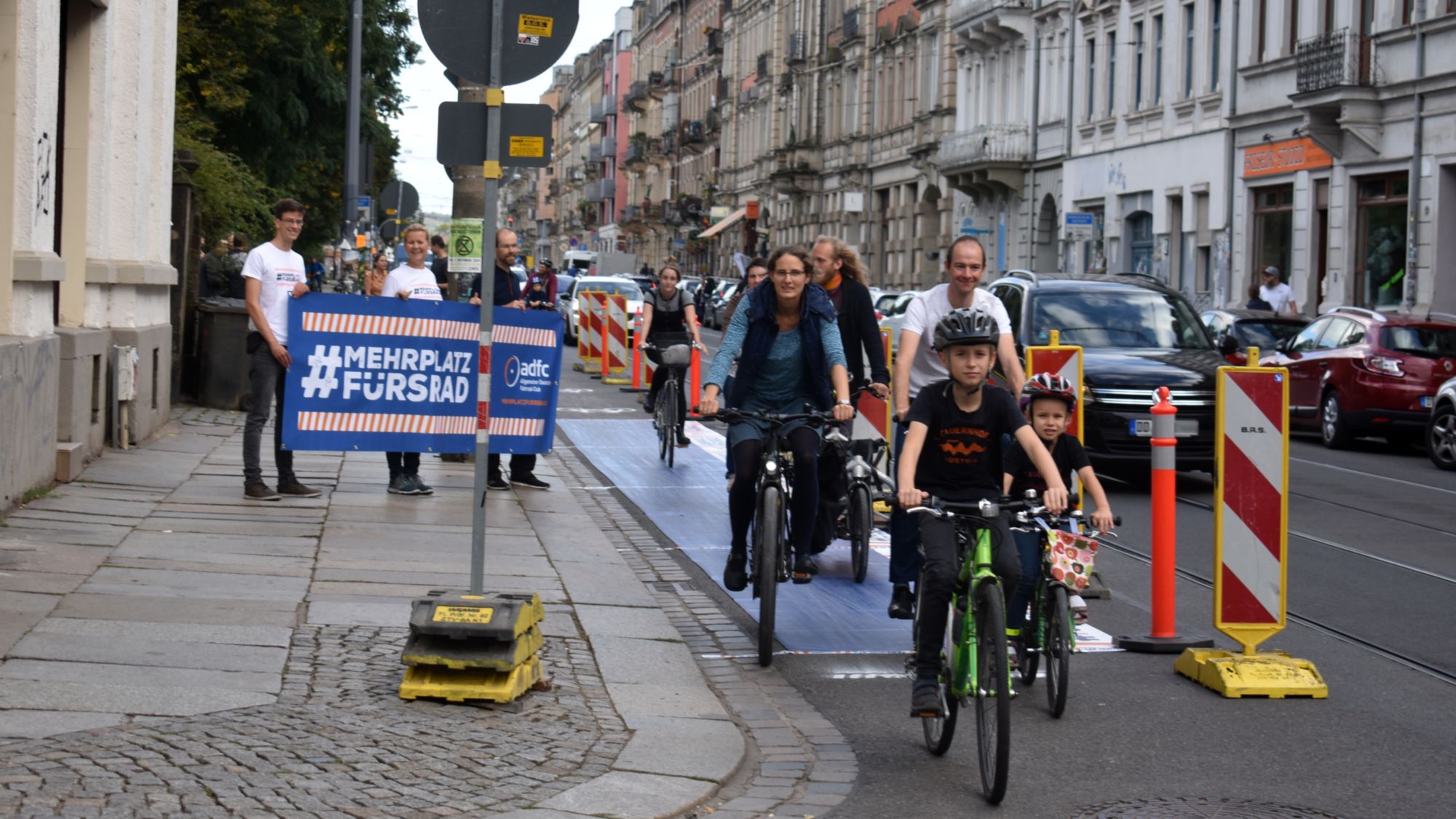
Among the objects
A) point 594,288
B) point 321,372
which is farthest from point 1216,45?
point 321,372

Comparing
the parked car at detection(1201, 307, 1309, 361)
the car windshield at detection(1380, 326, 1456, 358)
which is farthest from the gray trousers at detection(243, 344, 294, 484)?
the parked car at detection(1201, 307, 1309, 361)

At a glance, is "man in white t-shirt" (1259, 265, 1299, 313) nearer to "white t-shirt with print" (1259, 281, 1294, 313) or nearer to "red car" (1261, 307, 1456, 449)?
"white t-shirt with print" (1259, 281, 1294, 313)

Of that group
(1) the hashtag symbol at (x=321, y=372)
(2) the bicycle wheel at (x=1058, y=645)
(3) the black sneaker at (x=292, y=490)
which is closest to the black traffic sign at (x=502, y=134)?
(2) the bicycle wheel at (x=1058, y=645)

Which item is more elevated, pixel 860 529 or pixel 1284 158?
pixel 1284 158

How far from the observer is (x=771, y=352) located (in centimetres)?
916

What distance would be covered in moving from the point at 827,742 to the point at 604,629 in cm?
200

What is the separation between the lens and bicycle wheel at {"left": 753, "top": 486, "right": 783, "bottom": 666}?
832 centimetres

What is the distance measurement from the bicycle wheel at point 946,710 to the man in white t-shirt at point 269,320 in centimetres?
665

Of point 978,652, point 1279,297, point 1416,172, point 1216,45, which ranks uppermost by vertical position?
point 1216,45

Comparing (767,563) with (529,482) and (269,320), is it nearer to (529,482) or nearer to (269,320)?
(269,320)

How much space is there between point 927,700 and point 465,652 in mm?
1730

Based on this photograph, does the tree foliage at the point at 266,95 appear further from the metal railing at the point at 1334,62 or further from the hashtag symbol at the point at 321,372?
the metal railing at the point at 1334,62

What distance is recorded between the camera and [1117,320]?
17.6 meters

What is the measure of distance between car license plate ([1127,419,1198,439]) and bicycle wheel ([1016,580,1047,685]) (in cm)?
820
